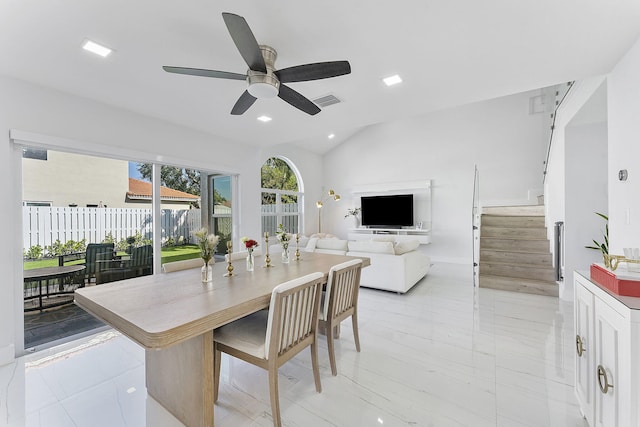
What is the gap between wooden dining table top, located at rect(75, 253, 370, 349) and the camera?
1201 mm

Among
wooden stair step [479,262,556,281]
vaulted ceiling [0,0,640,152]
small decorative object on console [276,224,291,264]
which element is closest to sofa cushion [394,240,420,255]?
wooden stair step [479,262,556,281]

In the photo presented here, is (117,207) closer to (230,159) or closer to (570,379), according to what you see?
(230,159)

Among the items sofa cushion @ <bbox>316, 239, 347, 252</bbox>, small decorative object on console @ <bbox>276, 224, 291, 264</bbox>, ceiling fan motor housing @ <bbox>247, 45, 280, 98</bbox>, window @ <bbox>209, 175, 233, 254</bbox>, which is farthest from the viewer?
window @ <bbox>209, 175, 233, 254</bbox>

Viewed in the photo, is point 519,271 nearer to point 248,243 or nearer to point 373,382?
point 373,382

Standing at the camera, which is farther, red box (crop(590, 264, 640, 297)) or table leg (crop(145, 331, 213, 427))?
table leg (crop(145, 331, 213, 427))

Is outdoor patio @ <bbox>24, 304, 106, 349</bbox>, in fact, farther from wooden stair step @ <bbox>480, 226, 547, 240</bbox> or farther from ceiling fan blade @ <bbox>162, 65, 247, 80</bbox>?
wooden stair step @ <bbox>480, 226, 547, 240</bbox>

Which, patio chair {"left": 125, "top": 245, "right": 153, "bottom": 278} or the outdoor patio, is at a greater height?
patio chair {"left": 125, "top": 245, "right": 153, "bottom": 278}

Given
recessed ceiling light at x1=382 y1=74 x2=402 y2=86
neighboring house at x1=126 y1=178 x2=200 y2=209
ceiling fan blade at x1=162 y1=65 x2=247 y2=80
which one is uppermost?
recessed ceiling light at x1=382 y1=74 x2=402 y2=86

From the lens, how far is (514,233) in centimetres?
498

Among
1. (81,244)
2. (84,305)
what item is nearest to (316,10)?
(84,305)

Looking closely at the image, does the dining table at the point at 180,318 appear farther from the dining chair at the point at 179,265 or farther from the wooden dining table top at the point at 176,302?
the dining chair at the point at 179,265

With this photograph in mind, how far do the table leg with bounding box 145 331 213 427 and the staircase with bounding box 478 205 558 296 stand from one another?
174 inches

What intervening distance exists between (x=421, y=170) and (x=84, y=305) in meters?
7.13

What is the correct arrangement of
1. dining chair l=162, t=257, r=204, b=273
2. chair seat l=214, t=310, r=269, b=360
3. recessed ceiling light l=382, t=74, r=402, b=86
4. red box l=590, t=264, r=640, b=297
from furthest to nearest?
recessed ceiling light l=382, t=74, r=402, b=86 < dining chair l=162, t=257, r=204, b=273 < chair seat l=214, t=310, r=269, b=360 < red box l=590, t=264, r=640, b=297
